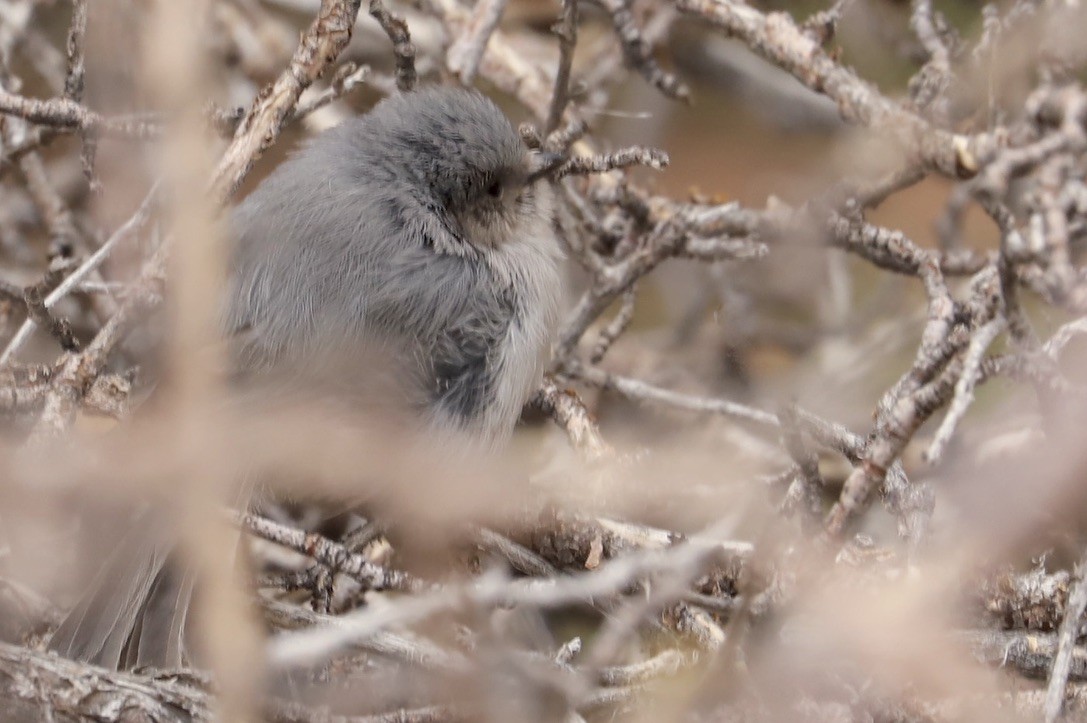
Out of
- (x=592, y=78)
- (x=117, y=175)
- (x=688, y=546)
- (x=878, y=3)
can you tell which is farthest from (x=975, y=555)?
(x=878, y=3)

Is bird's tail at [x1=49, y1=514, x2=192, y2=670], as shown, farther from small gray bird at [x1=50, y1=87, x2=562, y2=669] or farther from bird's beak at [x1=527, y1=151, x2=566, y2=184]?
bird's beak at [x1=527, y1=151, x2=566, y2=184]

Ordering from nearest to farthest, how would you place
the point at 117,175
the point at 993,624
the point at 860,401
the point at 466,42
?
1. the point at 993,624
2. the point at 117,175
3. the point at 466,42
4. the point at 860,401

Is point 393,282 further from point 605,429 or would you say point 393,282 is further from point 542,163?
point 605,429

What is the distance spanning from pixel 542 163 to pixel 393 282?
1.43 ft

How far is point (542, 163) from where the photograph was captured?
2609 mm

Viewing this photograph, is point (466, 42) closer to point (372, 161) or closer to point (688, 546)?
point (372, 161)

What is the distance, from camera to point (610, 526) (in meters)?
2.21

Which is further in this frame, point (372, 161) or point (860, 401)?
point (860, 401)

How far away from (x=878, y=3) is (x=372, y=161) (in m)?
1.93

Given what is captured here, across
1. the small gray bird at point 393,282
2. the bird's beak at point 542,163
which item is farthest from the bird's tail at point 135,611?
the bird's beak at point 542,163

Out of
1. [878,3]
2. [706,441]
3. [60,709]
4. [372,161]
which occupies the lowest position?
[60,709]

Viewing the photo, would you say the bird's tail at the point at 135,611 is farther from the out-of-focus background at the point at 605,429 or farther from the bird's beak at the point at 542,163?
the bird's beak at the point at 542,163

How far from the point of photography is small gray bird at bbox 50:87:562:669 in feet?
7.41

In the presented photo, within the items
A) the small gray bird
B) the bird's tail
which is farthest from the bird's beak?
the bird's tail
